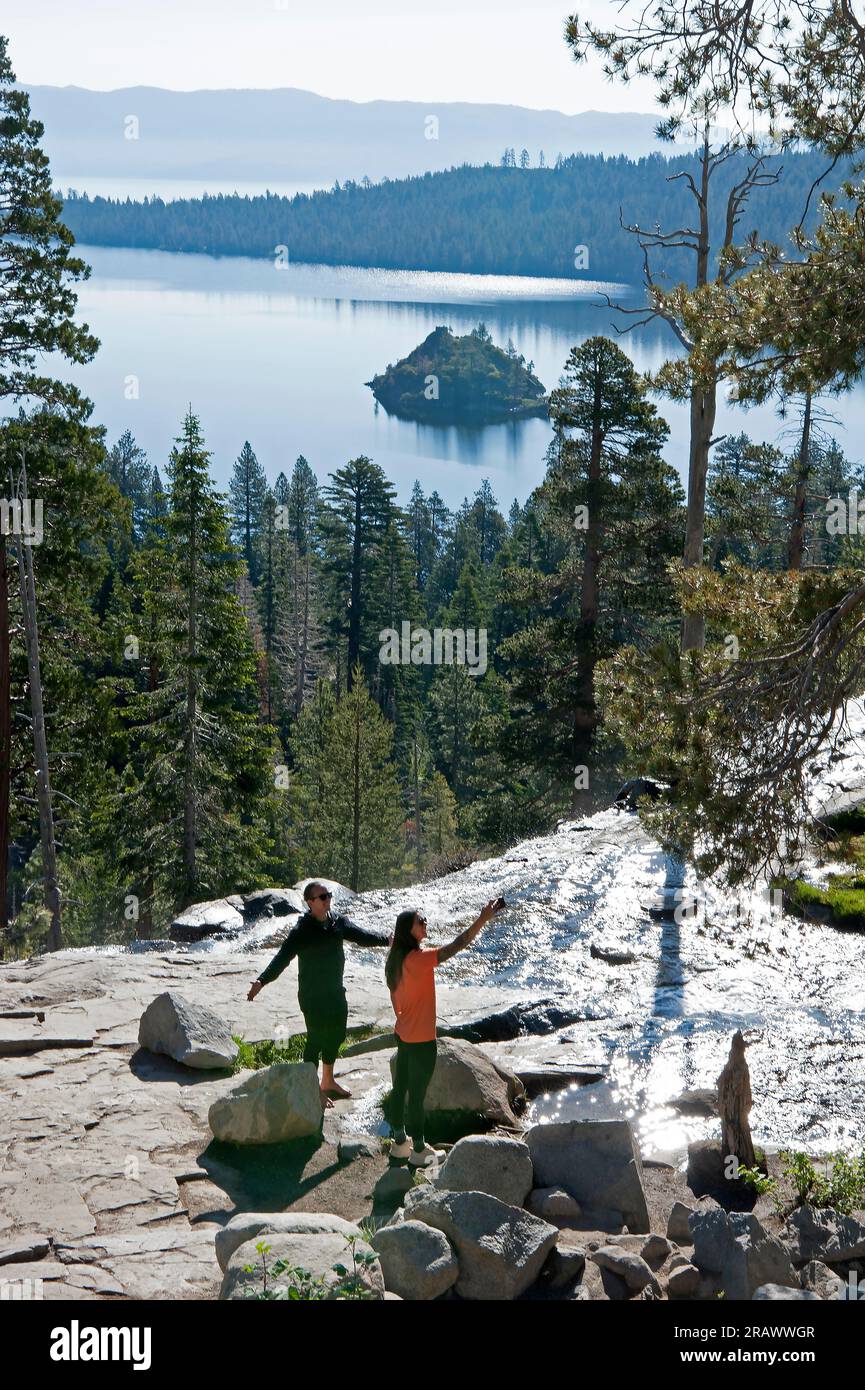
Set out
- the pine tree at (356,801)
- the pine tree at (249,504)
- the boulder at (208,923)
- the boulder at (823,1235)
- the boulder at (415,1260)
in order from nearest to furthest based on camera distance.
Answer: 1. the boulder at (415,1260)
2. the boulder at (823,1235)
3. the boulder at (208,923)
4. the pine tree at (356,801)
5. the pine tree at (249,504)

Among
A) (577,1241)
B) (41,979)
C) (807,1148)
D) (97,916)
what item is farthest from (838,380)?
(97,916)

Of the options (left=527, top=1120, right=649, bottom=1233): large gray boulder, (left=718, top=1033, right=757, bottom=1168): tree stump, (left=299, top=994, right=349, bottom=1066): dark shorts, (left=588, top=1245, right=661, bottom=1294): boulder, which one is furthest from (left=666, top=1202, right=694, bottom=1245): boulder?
(left=299, top=994, right=349, bottom=1066): dark shorts

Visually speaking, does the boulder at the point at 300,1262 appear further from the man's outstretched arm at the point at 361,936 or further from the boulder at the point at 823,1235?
the man's outstretched arm at the point at 361,936

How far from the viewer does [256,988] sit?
970 centimetres

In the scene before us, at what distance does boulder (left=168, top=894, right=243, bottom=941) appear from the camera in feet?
60.3

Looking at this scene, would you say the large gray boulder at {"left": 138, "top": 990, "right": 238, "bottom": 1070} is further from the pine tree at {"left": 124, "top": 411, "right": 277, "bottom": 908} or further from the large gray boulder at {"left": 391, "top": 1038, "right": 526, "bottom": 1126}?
the pine tree at {"left": 124, "top": 411, "right": 277, "bottom": 908}

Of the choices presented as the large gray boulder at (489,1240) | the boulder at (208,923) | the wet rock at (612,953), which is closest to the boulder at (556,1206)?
the large gray boulder at (489,1240)

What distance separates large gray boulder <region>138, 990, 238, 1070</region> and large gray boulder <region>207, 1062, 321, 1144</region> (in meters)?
1.45

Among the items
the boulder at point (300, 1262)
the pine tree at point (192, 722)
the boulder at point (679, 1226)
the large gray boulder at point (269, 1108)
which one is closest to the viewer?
the boulder at point (300, 1262)

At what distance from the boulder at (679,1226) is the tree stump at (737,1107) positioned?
98cm

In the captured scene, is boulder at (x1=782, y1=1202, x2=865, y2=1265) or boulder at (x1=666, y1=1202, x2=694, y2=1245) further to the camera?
boulder at (x1=666, y1=1202, x2=694, y2=1245)

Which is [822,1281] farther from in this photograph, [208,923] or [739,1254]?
[208,923]

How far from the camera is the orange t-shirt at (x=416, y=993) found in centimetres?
853
